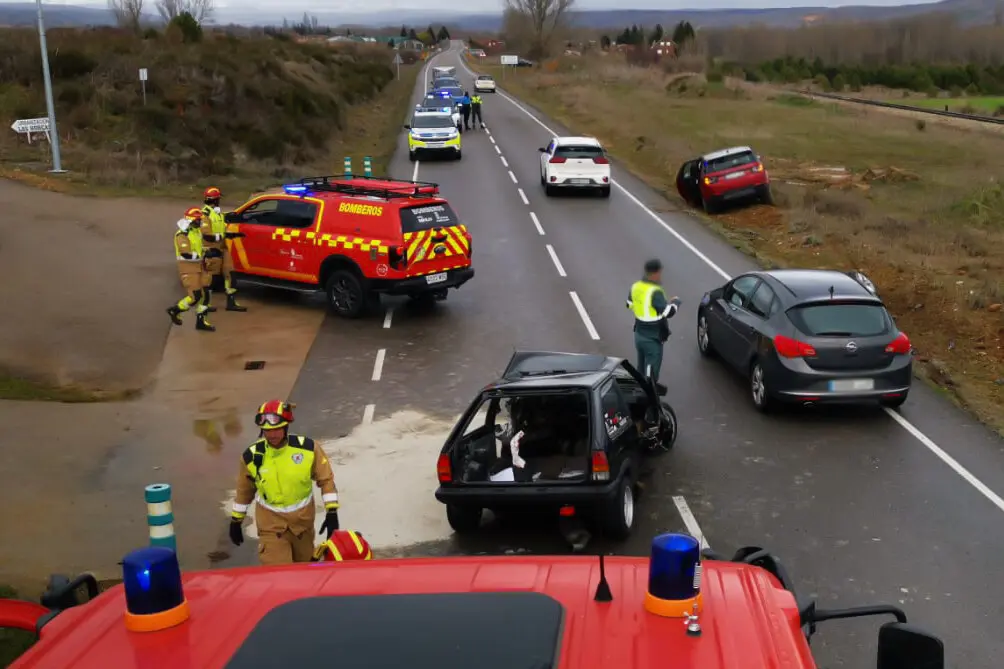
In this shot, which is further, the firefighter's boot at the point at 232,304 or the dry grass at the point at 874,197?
the firefighter's boot at the point at 232,304

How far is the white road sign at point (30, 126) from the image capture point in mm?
31859

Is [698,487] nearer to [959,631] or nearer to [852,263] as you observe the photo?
[959,631]

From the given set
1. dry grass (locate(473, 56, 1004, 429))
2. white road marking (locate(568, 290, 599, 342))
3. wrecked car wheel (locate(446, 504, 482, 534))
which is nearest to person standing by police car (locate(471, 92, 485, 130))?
dry grass (locate(473, 56, 1004, 429))

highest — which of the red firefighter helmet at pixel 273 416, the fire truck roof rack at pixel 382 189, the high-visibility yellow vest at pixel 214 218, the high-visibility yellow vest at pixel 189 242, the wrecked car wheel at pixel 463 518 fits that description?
the red firefighter helmet at pixel 273 416

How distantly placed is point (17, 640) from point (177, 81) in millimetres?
36872

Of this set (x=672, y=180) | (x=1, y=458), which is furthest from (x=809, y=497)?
(x=672, y=180)

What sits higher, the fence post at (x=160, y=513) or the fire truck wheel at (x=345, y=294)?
the fence post at (x=160, y=513)

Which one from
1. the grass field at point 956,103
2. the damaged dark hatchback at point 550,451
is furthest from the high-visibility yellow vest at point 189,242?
the grass field at point 956,103

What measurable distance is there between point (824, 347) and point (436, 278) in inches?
269

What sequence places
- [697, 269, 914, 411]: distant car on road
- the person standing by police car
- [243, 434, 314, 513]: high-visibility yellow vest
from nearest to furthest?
1. [243, 434, 314, 513]: high-visibility yellow vest
2. [697, 269, 914, 411]: distant car on road
3. the person standing by police car

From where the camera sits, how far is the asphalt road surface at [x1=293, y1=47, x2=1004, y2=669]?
8.19 metres

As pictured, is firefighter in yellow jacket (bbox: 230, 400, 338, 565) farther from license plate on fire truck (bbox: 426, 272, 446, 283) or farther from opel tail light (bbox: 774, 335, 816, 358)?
license plate on fire truck (bbox: 426, 272, 446, 283)

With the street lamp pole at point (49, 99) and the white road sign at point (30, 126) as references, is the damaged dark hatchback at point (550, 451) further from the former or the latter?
the white road sign at point (30, 126)

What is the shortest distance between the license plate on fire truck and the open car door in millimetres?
12932
